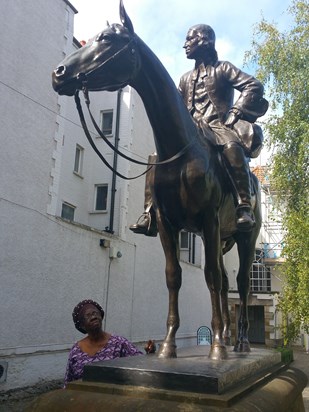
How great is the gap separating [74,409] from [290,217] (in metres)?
12.0

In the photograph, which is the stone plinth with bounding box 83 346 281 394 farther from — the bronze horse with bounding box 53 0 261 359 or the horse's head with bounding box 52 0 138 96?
the horse's head with bounding box 52 0 138 96

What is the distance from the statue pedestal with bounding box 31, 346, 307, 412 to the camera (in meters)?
2.48

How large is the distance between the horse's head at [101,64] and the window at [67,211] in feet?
39.7

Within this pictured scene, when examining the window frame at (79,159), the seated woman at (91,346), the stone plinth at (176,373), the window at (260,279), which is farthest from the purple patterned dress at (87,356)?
the window at (260,279)

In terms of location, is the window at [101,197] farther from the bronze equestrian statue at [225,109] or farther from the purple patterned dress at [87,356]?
the purple patterned dress at [87,356]

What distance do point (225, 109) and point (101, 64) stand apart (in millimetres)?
1729

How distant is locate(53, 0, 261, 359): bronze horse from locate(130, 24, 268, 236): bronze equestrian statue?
0.21 metres

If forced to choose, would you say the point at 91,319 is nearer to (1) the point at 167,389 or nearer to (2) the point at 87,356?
(2) the point at 87,356

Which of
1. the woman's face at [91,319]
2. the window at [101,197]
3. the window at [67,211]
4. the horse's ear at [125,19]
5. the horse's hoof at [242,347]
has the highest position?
the window at [101,197]

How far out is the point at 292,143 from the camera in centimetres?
1495

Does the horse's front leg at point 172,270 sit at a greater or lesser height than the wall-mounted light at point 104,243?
lesser

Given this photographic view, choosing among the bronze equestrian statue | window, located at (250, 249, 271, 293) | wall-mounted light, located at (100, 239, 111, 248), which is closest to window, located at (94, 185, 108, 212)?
wall-mounted light, located at (100, 239, 111, 248)

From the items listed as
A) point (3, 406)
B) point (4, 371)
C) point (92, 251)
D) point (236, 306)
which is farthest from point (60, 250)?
point (236, 306)

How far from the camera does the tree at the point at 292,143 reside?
13523mm
